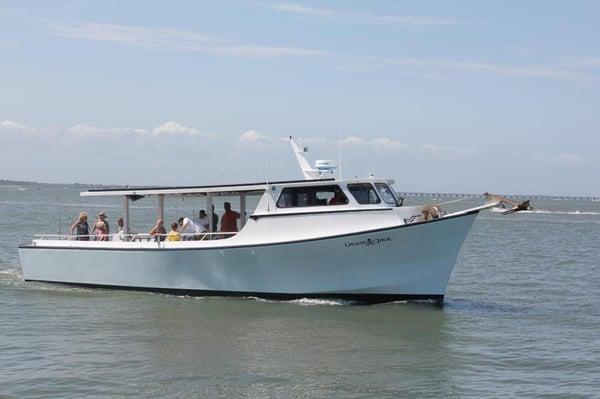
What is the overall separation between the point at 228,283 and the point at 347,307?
2.90 metres

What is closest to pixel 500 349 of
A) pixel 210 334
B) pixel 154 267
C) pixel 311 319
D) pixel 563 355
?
pixel 563 355

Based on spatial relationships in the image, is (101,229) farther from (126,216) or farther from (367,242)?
(367,242)

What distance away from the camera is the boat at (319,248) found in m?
19.1

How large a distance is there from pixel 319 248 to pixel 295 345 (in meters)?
3.79

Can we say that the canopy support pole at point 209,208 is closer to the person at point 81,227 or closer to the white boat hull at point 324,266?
the white boat hull at point 324,266

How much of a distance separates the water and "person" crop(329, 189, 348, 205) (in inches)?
88.6

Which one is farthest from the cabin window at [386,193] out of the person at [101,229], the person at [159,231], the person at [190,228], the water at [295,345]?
the person at [101,229]

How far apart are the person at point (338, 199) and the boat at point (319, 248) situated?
0.09ft

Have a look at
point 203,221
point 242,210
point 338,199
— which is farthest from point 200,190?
point 338,199

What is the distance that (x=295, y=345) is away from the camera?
52.0 ft

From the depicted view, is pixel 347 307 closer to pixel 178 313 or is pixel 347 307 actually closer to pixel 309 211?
pixel 309 211

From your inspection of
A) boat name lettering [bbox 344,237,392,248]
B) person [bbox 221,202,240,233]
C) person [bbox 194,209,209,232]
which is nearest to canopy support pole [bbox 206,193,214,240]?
person [bbox 194,209,209,232]

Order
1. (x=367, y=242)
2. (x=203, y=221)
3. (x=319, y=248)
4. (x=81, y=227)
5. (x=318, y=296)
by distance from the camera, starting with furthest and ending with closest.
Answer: (x=81, y=227) < (x=203, y=221) < (x=318, y=296) < (x=319, y=248) < (x=367, y=242)

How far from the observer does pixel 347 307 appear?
19.7 metres
